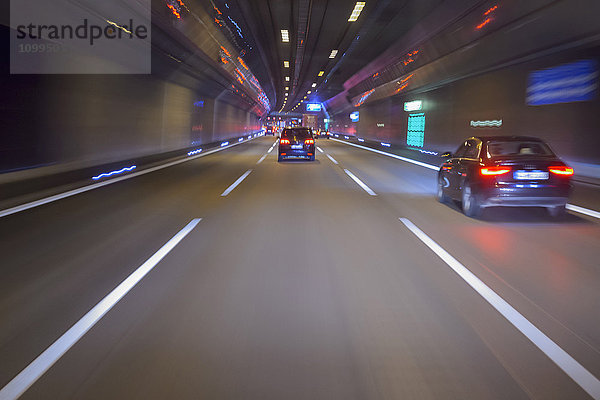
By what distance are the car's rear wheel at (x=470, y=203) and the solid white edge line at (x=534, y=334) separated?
12.2ft

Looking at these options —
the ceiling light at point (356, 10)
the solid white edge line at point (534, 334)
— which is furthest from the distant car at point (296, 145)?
the solid white edge line at point (534, 334)

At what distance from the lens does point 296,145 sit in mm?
26391

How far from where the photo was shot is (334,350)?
403 centimetres

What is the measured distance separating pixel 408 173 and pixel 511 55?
620 centimetres

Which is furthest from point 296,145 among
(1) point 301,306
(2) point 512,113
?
(1) point 301,306

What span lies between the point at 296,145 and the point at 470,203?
53.7 feet

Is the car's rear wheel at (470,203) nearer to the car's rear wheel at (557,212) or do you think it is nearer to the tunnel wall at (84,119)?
the car's rear wheel at (557,212)

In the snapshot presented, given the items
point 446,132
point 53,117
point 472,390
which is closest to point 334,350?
point 472,390

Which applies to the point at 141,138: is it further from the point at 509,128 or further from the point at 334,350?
the point at 334,350

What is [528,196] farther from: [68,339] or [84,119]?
[84,119]

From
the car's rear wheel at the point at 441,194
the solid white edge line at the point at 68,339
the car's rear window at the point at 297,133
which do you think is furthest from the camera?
the car's rear window at the point at 297,133

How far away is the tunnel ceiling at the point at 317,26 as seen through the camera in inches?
908

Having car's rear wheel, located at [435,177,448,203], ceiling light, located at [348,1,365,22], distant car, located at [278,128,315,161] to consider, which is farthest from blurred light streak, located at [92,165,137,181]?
ceiling light, located at [348,1,365,22]

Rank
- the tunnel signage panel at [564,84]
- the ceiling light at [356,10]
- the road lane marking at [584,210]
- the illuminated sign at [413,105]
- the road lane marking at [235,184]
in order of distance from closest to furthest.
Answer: the road lane marking at [584,210] → the road lane marking at [235,184] → the tunnel signage panel at [564,84] → the ceiling light at [356,10] → the illuminated sign at [413,105]
